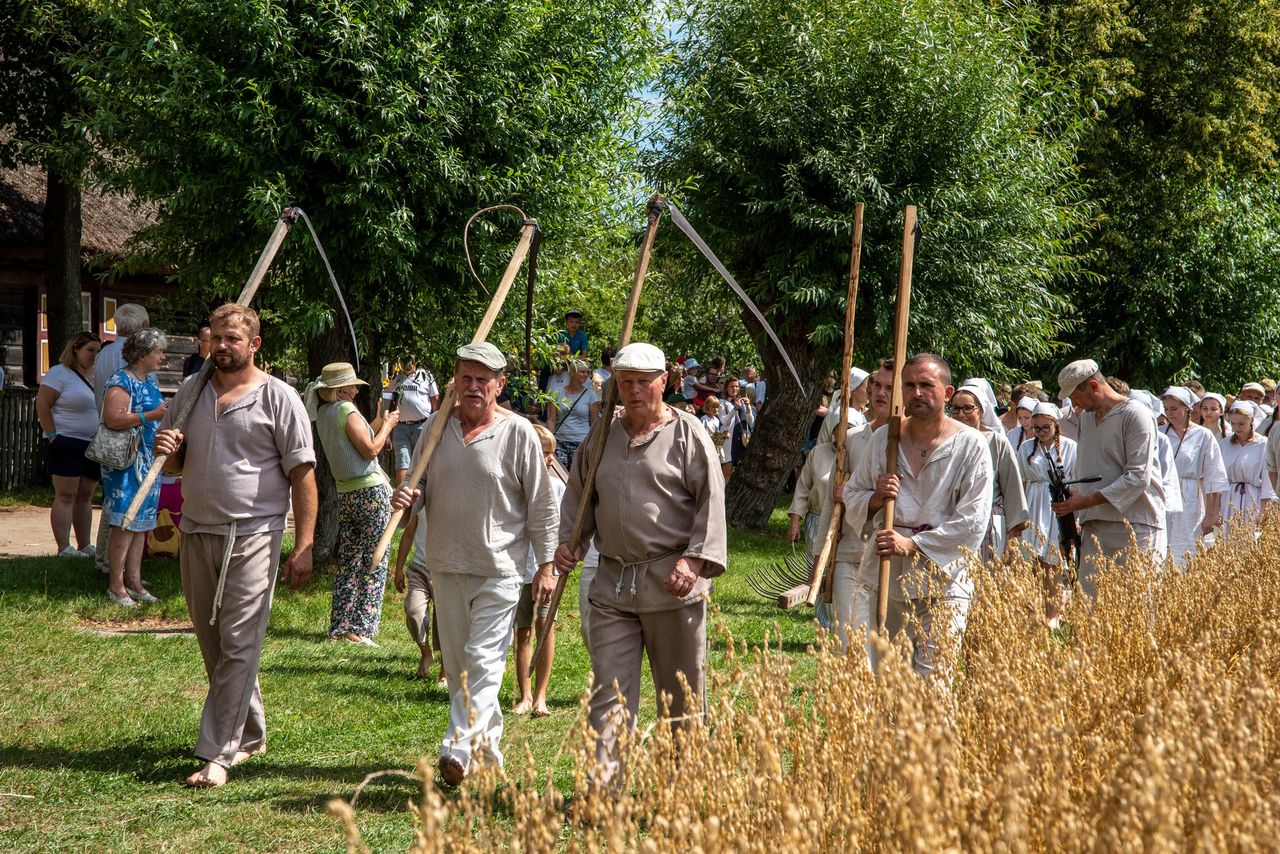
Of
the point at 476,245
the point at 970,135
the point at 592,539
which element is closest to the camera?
the point at 592,539

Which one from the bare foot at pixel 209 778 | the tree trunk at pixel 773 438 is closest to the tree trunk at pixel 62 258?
the tree trunk at pixel 773 438

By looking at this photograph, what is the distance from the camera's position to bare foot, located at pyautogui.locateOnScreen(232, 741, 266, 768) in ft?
20.4

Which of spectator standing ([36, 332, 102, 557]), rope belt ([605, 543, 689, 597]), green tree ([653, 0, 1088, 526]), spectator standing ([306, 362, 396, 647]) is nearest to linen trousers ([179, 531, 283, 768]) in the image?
rope belt ([605, 543, 689, 597])

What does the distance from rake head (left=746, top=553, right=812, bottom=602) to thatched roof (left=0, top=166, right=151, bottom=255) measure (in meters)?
11.2

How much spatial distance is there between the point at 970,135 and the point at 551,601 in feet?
39.1

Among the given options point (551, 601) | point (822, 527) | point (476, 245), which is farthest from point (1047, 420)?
point (551, 601)

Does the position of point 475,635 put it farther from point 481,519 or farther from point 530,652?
point 530,652

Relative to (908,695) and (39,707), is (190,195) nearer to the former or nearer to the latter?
(39,707)

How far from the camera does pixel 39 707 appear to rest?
7180 mm

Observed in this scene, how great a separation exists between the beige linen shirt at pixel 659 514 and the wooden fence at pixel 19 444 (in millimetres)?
15137

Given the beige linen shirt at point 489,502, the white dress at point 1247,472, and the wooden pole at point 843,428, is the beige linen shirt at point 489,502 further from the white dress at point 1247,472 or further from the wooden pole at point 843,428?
the white dress at point 1247,472

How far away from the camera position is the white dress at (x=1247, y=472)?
1398 cm

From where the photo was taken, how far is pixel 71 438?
11609 millimetres

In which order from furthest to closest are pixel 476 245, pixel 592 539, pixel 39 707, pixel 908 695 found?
pixel 476 245, pixel 39 707, pixel 592 539, pixel 908 695
